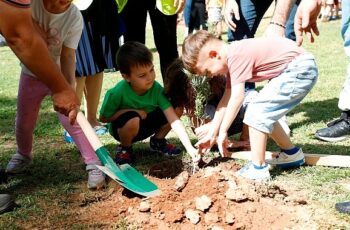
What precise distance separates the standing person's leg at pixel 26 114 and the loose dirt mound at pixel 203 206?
25.3 inches

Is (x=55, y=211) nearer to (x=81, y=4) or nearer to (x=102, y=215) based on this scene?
(x=102, y=215)

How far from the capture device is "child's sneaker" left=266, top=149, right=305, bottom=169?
3.06 m

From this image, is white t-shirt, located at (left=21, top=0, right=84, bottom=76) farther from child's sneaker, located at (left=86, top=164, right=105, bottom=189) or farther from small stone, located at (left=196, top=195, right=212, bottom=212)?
small stone, located at (left=196, top=195, right=212, bottom=212)

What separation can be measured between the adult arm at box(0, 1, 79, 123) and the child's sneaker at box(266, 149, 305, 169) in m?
1.47

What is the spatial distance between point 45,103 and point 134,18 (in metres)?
2.14

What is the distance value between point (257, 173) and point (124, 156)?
97 centimetres

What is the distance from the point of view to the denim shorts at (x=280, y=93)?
9.13 feet

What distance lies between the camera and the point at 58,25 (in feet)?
9.21

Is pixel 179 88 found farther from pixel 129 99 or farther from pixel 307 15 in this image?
pixel 307 15

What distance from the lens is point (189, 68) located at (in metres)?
2.88

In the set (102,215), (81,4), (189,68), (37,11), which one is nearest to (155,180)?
(102,215)

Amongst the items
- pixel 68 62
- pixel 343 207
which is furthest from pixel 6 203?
pixel 343 207

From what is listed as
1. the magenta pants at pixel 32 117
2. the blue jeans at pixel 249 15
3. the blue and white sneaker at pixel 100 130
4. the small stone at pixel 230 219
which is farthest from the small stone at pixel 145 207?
the blue jeans at pixel 249 15

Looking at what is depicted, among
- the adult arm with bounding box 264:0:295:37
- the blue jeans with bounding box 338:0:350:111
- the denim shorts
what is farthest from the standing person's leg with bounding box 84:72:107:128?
the blue jeans with bounding box 338:0:350:111
